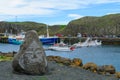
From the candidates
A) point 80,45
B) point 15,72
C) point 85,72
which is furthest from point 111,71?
point 80,45

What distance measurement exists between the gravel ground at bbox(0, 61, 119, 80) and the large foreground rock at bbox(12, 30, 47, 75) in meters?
0.47

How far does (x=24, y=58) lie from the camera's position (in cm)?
2178

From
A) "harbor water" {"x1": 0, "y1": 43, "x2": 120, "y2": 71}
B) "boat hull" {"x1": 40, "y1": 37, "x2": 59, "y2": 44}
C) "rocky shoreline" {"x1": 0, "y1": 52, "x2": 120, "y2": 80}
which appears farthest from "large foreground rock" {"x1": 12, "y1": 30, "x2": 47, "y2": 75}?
"boat hull" {"x1": 40, "y1": 37, "x2": 59, "y2": 44}

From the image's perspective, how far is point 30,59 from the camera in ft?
71.5

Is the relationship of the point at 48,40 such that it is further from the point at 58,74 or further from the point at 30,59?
the point at 58,74

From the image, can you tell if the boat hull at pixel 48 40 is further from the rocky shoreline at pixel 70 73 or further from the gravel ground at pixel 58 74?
the gravel ground at pixel 58 74

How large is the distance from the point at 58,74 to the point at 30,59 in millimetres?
1691

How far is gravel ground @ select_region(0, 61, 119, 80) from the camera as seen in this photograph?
20.5 meters

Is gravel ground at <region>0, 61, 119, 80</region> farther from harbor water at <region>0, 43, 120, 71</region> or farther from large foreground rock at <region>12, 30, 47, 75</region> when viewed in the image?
harbor water at <region>0, 43, 120, 71</region>

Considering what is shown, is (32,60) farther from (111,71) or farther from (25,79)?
(111,71)

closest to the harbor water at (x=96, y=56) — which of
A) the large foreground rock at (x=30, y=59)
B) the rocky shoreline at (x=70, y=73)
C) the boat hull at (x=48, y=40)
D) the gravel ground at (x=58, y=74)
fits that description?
the rocky shoreline at (x=70, y=73)

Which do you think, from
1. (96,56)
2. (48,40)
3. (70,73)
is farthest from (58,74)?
(48,40)

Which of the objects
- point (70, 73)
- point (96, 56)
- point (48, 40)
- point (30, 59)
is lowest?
point (96, 56)

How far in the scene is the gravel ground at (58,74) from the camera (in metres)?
20.5
